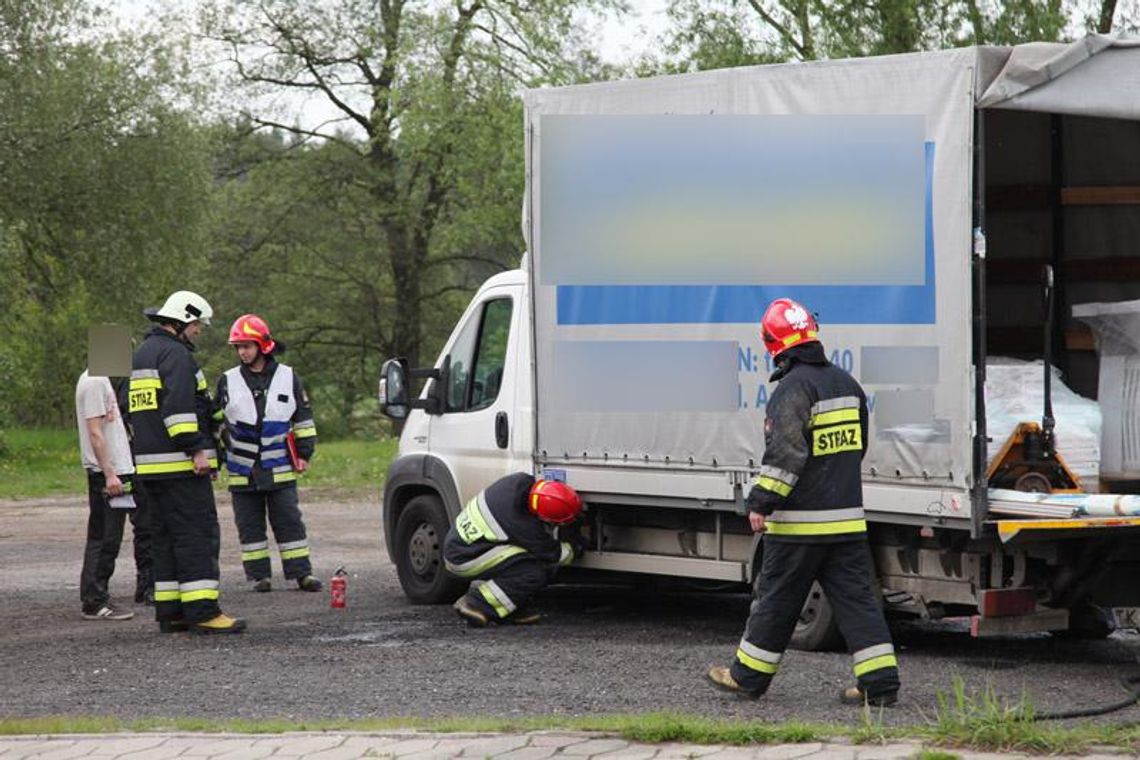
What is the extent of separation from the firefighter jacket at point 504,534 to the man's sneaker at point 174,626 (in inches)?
62.1

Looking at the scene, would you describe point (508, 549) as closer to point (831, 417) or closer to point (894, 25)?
point (831, 417)

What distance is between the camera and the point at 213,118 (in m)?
38.0

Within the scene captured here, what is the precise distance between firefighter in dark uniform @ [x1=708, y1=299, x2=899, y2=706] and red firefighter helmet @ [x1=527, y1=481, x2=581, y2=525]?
2391 millimetres

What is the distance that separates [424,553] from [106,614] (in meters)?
1.98

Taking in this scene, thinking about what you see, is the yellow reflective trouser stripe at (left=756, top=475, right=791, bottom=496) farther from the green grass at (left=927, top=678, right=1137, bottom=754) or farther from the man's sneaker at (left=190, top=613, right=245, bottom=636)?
the man's sneaker at (left=190, top=613, right=245, bottom=636)

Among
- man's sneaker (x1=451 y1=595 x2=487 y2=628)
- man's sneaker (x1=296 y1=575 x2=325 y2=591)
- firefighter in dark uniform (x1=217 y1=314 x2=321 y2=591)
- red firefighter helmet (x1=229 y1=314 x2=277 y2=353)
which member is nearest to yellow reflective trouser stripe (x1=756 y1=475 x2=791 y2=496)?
man's sneaker (x1=451 y1=595 x2=487 y2=628)

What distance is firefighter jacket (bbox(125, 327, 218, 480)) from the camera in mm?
9734

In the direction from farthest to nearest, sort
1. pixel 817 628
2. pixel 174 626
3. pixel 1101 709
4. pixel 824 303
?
pixel 174 626 < pixel 817 628 < pixel 824 303 < pixel 1101 709

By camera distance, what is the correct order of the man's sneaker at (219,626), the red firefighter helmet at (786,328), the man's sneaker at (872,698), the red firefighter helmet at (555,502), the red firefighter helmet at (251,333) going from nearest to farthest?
1. the man's sneaker at (872,698)
2. the red firefighter helmet at (786,328)
3. the red firefighter helmet at (555,502)
4. the man's sneaker at (219,626)
5. the red firefighter helmet at (251,333)

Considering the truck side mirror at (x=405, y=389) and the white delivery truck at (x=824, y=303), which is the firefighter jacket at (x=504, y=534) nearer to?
the white delivery truck at (x=824, y=303)

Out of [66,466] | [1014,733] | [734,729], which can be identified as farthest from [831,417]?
[66,466]

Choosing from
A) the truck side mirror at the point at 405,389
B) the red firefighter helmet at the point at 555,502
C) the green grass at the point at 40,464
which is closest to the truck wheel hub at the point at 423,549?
the truck side mirror at the point at 405,389

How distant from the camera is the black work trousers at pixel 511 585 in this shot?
32.6 feet

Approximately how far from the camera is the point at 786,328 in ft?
24.3
